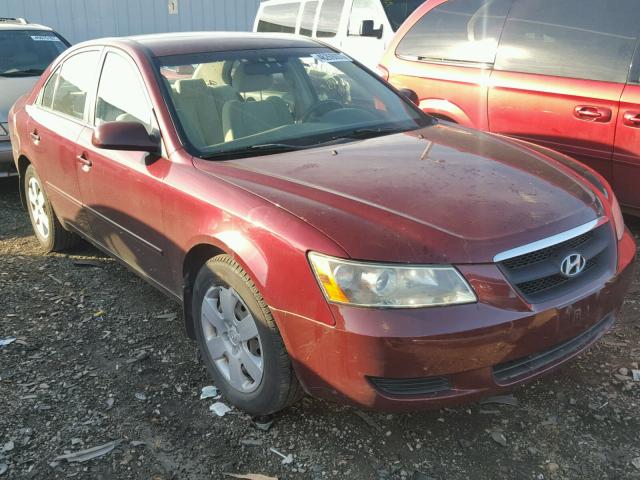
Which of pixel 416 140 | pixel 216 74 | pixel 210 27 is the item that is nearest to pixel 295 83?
pixel 216 74

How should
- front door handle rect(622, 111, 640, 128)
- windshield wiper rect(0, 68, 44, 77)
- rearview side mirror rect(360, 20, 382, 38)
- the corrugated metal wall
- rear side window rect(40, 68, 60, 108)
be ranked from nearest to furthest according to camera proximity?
front door handle rect(622, 111, 640, 128), rear side window rect(40, 68, 60, 108), windshield wiper rect(0, 68, 44, 77), rearview side mirror rect(360, 20, 382, 38), the corrugated metal wall

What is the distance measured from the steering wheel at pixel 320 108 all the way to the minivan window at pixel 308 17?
5.94 m

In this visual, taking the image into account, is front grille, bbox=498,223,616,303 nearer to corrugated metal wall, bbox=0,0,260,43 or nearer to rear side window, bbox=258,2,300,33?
rear side window, bbox=258,2,300,33

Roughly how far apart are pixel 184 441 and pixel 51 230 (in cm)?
267

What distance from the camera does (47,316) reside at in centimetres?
385

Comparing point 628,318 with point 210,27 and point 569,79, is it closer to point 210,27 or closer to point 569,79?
point 569,79

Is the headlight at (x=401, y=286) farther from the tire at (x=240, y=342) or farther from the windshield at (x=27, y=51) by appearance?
the windshield at (x=27, y=51)

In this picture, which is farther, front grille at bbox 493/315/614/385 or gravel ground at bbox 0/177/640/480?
gravel ground at bbox 0/177/640/480

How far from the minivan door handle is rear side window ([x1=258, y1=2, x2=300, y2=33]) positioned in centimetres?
609

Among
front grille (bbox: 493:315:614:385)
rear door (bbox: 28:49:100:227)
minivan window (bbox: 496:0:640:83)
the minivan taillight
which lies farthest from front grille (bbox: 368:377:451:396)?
the minivan taillight

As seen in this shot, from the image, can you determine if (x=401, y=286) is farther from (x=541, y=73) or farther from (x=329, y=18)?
(x=329, y=18)

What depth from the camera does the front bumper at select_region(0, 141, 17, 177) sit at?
6.18m

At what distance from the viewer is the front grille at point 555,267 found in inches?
92.0

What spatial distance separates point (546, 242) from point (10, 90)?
6.24 metres
